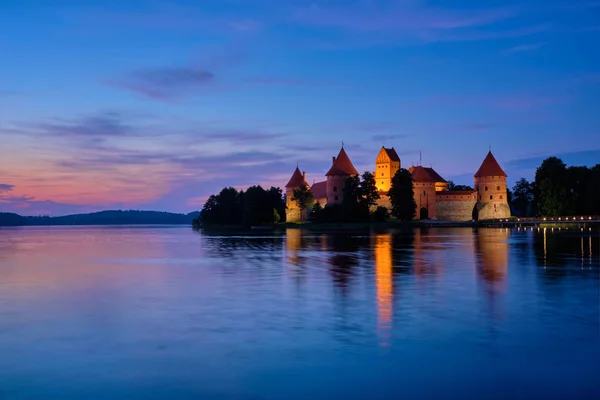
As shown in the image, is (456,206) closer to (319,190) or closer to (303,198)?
(303,198)

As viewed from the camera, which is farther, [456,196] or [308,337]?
[456,196]

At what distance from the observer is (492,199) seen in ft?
403

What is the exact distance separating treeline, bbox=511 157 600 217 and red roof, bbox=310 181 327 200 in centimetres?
5999

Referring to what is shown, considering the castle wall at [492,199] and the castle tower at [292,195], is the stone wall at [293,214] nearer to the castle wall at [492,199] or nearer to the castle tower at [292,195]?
the castle tower at [292,195]

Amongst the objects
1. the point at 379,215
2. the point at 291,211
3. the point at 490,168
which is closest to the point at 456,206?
the point at 490,168

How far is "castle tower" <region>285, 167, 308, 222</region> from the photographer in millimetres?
138750

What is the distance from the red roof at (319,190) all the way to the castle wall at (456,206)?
30915mm

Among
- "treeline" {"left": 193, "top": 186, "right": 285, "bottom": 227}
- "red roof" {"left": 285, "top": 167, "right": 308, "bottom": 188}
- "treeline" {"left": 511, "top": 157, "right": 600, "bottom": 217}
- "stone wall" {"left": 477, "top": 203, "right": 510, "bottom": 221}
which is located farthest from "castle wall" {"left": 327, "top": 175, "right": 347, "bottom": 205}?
"treeline" {"left": 511, "top": 157, "right": 600, "bottom": 217}

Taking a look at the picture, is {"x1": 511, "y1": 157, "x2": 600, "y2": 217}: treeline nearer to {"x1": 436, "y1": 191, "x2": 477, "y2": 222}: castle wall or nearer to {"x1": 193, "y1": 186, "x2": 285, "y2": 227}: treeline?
{"x1": 436, "y1": 191, "x2": 477, "y2": 222}: castle wall

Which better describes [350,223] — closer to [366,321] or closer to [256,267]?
[256,267]

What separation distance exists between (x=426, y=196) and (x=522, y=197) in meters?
41.1

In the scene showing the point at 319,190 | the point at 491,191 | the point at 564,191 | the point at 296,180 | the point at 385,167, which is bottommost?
the point at 564,191

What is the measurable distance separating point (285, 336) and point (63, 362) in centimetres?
389

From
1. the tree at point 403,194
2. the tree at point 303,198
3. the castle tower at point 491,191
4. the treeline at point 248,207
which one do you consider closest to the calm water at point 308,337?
the tree at point 403,194
